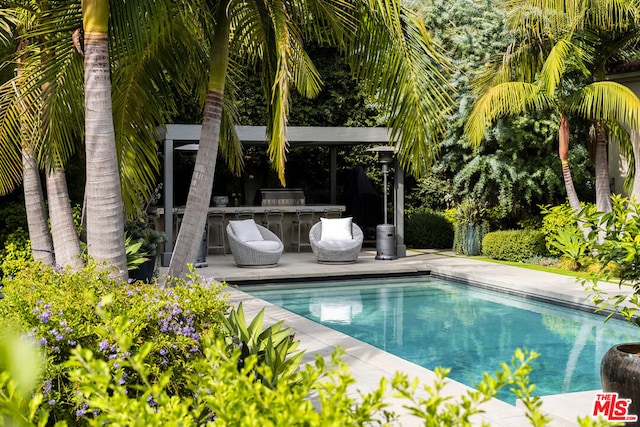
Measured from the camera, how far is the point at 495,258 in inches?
617

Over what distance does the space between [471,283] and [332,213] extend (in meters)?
5.79

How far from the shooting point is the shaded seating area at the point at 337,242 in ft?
47.0

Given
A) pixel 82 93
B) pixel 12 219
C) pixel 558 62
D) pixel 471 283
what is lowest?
pixel 471 283

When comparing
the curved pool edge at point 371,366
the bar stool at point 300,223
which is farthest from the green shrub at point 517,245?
the curved pool edge at point 371,366

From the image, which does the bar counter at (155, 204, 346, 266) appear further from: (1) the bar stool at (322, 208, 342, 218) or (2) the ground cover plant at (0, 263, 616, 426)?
(2) the ground cover plant at (0, 263, 616, 426)

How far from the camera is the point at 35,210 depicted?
7.06 m

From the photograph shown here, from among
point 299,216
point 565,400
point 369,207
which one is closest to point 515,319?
point 565,400

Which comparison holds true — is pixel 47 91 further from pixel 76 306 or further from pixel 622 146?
pixel 622 146

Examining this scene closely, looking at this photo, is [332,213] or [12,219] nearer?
[12,219]

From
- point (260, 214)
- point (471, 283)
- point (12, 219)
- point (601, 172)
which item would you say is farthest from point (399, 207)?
point (12, 219)

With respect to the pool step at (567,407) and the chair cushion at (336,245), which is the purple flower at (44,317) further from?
the chair cushion at (336,245)

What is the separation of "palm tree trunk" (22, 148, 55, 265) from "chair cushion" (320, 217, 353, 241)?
7809 millimetres

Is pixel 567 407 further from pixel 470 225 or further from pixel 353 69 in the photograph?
pixel 470 225

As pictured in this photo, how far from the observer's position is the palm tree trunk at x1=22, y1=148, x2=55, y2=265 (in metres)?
6.91
